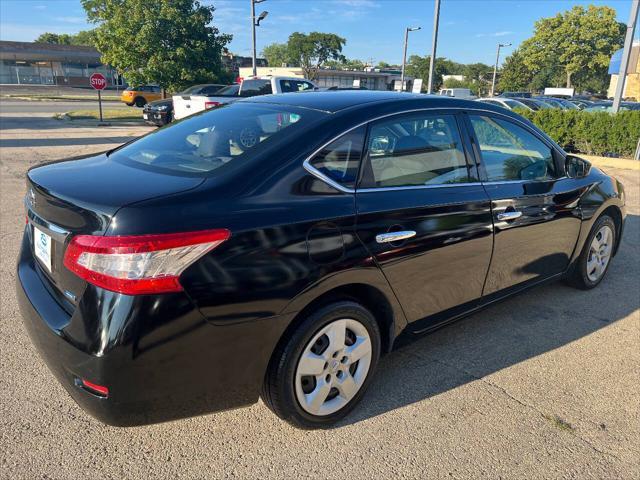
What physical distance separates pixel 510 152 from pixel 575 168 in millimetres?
715

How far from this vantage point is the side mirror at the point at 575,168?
3.85 m

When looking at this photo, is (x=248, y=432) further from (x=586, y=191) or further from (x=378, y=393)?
(x=586, y=191)

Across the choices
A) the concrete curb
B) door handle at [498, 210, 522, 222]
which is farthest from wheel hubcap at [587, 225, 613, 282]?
the concrete curb

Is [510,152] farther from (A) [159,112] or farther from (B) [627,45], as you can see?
(A) [159,112]

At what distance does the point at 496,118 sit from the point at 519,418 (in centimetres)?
199

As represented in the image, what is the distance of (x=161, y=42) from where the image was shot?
79.5 ft

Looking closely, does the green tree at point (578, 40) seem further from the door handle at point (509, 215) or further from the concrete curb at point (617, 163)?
the door handle at point (509, 215)

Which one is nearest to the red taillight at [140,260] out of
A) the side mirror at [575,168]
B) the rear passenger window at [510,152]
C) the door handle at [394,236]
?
the door handle at [394,236]

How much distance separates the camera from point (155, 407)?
2012 millimetres

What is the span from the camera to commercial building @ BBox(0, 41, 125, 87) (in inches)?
2496

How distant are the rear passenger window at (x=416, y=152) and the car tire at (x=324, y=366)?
74cm

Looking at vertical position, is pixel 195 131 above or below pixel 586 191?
above

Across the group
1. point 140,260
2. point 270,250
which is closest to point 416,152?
point 270,250

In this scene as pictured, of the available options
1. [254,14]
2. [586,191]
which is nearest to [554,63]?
[254,14]
